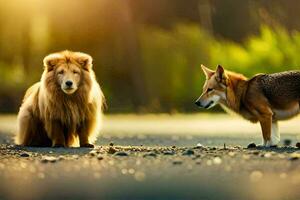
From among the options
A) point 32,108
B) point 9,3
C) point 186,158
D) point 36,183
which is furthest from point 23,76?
point 36,183

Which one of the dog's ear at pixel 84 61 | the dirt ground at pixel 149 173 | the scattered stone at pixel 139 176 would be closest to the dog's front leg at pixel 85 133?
the dirt ground at pixel 149 173

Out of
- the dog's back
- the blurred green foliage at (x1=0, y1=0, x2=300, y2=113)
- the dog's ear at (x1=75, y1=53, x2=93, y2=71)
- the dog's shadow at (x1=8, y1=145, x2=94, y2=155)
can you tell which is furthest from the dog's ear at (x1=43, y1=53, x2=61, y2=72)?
the blurred green foliage at (x1=0, y1=0, x2=300, y2=113)

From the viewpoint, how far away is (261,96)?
14352 millimetres

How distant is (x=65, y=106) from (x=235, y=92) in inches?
102

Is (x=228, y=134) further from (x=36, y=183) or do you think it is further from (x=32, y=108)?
(x=36, y=183)

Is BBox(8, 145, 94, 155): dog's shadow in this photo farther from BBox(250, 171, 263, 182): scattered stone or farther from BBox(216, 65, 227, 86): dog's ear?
BBox(250, 171, 263, 182): scattered stone

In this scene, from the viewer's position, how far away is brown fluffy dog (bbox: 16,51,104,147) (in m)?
13.9

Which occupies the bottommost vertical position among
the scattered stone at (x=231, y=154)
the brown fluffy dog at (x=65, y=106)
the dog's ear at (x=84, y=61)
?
the scattered stone at (x=231, y=154)

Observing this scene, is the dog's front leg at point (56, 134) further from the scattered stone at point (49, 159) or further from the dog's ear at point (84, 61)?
the scattered stone at point (49, 159)

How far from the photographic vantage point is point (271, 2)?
32.7 meters

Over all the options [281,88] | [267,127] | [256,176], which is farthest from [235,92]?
[256,176]

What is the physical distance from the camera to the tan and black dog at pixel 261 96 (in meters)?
14.2

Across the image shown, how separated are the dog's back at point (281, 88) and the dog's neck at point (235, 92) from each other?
285 mm

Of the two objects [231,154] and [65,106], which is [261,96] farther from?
[65,106]
